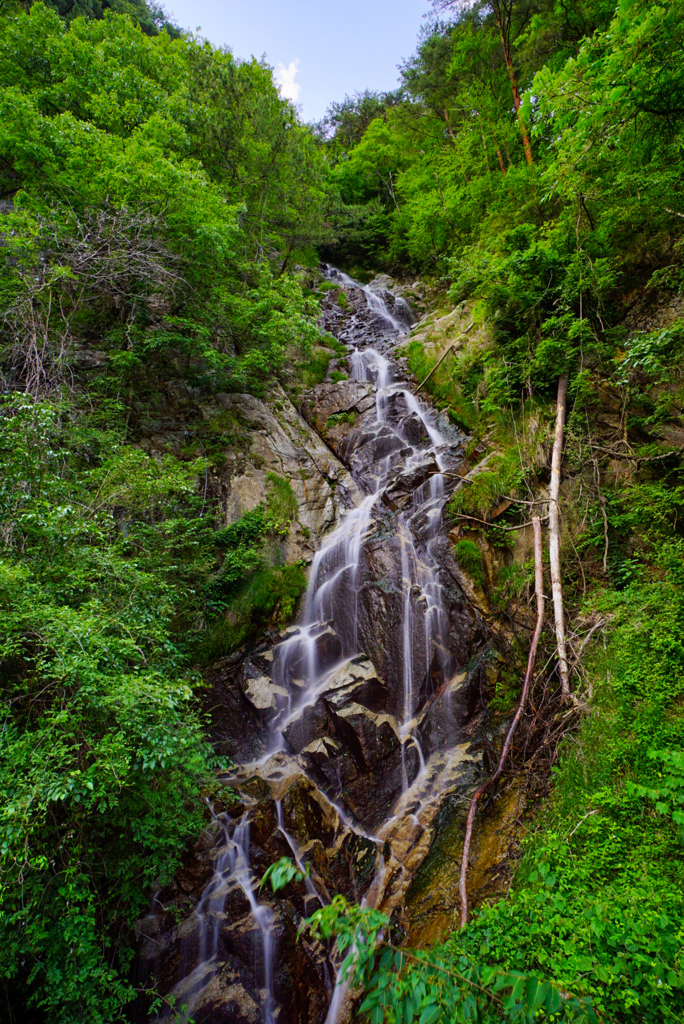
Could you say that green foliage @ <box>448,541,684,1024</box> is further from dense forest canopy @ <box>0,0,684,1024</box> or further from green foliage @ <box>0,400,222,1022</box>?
green foliage @ <box>0,400,222,1022</box>

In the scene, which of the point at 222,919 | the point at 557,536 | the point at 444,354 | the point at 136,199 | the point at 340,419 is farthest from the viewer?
the point at 340,419

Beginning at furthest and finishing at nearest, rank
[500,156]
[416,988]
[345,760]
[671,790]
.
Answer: [500,156] < [345,760] < [671,790] < [416,988]

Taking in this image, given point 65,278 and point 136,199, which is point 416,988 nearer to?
point 65,278

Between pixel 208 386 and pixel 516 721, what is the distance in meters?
9.62

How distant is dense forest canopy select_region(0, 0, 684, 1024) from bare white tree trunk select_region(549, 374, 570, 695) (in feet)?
1.15

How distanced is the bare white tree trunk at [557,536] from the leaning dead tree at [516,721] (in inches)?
7.0

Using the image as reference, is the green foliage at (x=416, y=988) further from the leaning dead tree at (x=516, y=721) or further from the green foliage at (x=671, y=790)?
the leaning dead tree at (x=516, y=721)

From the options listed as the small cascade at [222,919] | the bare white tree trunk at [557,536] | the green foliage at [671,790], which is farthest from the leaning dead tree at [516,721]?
the small cascade at [222,919]

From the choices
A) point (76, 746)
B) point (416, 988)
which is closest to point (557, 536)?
point (416, 988)

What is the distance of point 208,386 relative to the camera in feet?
34.1

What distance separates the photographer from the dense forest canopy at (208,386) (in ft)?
11.2

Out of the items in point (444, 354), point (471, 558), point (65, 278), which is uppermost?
point (65, 278)

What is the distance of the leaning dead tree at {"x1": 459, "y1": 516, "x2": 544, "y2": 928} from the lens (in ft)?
14.3

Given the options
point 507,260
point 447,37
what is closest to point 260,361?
point 507,260
